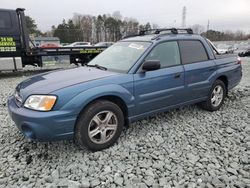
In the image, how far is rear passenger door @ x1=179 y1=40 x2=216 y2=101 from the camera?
427cm

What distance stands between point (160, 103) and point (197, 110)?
1.48 m

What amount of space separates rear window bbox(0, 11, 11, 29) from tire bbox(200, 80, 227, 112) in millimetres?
7990

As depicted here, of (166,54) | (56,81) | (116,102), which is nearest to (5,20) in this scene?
(56,81)

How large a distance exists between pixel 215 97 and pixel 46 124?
360 cm

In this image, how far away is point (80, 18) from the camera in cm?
6731

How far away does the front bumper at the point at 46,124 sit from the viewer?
113 inches

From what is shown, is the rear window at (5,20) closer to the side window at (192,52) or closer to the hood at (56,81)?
the hood at (56,81)

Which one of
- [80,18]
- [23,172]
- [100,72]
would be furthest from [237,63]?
[80,18]

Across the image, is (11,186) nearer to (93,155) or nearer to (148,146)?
(93,155)

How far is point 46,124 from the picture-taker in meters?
2.86

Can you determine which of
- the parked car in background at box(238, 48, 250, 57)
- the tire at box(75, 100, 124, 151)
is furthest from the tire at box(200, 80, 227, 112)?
the parked car in background at box(238, 48, 250, 57)

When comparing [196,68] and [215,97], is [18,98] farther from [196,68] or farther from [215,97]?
[215,97]

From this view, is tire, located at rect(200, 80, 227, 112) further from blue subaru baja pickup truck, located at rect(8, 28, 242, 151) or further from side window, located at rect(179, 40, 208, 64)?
side window, located at rect(179, 40, 208, 64)

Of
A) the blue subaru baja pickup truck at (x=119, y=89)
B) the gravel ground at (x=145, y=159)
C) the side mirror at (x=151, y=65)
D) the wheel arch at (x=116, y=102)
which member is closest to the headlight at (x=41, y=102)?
the blue subaru baja pickup truck at (x=119, y=89)
